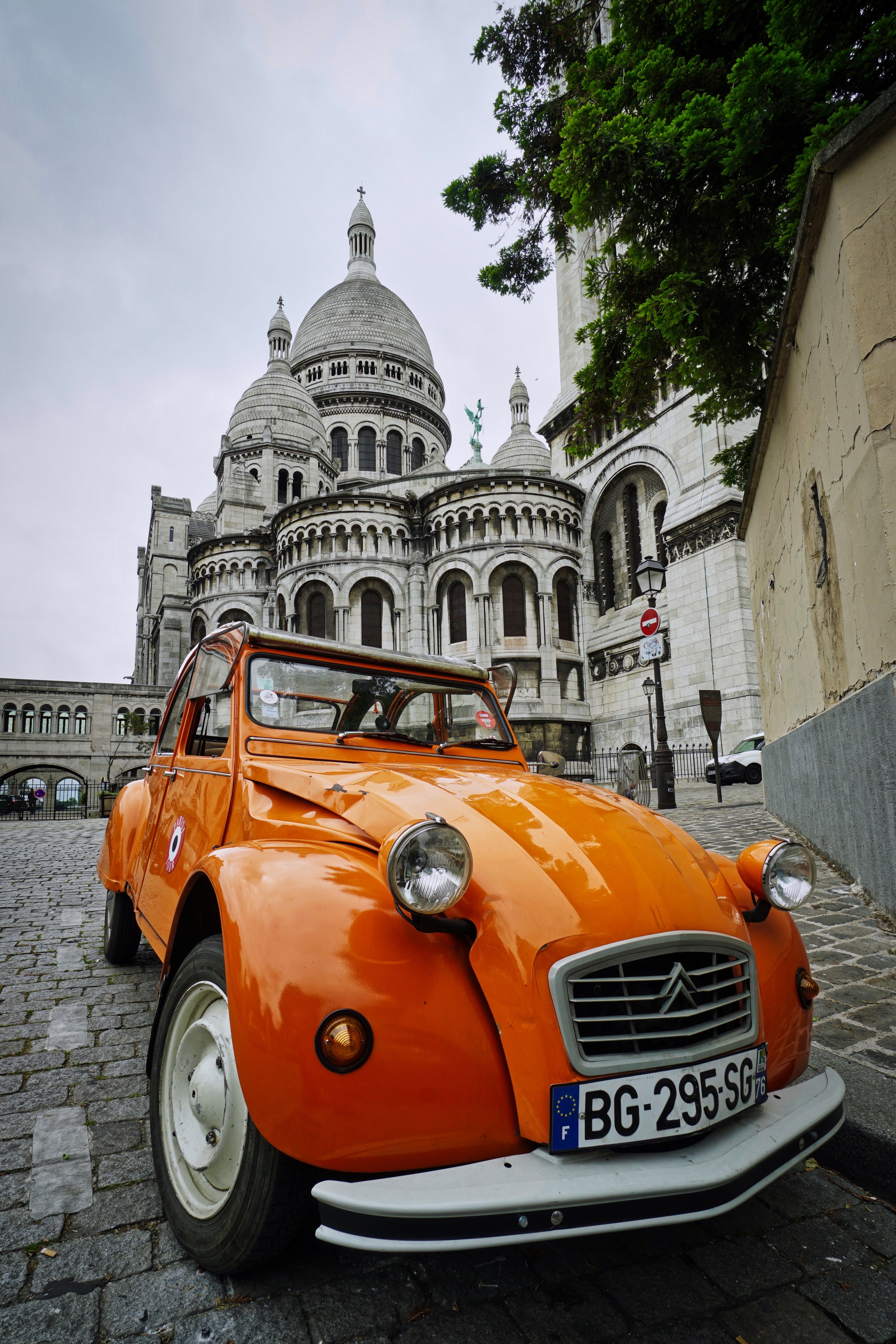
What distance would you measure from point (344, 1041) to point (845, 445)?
4.96 meters

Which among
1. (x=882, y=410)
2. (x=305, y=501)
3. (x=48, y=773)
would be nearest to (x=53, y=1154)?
(x=882, y=410)

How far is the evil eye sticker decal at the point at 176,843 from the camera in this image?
3156 mm

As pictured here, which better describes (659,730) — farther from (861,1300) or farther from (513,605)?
(513,605)

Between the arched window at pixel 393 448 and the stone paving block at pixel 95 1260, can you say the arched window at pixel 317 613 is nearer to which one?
the arched window at pixel 393 448

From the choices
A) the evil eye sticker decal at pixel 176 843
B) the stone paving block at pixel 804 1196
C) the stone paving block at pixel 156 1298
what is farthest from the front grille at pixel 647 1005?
the evil eye sticker decal at pixel 176 843

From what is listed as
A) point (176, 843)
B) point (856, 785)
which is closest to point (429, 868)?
point (176, 843)

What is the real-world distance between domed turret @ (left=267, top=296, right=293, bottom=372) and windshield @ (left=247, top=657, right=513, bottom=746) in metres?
59.3

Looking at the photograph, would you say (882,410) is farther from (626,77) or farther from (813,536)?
(626,77)

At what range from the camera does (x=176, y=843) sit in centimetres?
324

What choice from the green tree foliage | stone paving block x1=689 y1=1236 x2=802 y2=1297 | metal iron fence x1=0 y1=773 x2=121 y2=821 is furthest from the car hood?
metal iron fence x1=0 y1=773 x2=121 y2=821

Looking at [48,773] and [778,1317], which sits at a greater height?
[48,773]

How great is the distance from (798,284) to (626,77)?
2.58m

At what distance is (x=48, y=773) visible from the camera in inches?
1508

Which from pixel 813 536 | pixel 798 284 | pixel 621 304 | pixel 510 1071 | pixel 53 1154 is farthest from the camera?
pixel 621 304
